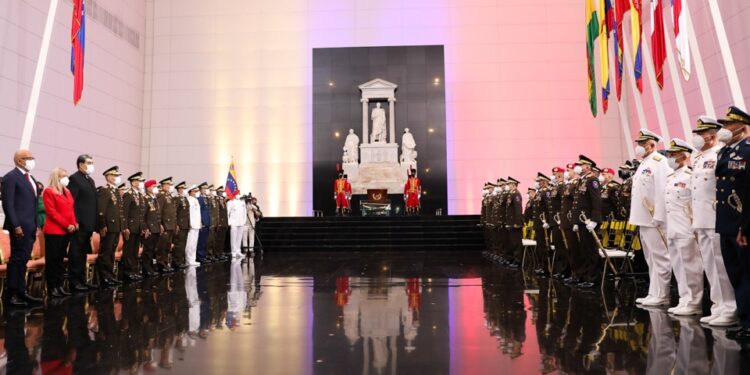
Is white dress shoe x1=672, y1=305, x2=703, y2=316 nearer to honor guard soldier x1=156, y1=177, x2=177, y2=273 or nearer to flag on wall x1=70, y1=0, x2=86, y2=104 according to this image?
honor guard soldier x1=156, y1=177, x2=177, y2=273

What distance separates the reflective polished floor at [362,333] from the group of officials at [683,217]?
12.0 inches

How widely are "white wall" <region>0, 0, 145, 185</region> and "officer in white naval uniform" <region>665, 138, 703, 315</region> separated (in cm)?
1164

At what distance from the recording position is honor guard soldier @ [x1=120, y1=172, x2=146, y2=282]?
24.0ft

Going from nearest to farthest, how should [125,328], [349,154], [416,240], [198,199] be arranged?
[125,328], [198,199], [416,240], [349,154]

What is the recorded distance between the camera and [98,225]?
6.71 metres

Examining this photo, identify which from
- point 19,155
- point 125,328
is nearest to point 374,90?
point 19,155

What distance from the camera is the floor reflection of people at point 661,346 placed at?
280 cm

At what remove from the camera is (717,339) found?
136 inches

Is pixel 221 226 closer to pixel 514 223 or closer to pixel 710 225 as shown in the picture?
pixel 514 223

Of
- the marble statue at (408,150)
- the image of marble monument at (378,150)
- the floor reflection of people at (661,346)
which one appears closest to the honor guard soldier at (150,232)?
the floor reflection of people at (661,346)

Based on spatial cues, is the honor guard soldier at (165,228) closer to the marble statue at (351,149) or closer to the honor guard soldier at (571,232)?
the honor guard soldier at (571,232)

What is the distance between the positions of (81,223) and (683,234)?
20.7 feet

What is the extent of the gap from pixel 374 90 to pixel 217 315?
13932 mm

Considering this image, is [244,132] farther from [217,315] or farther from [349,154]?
[217,315]
